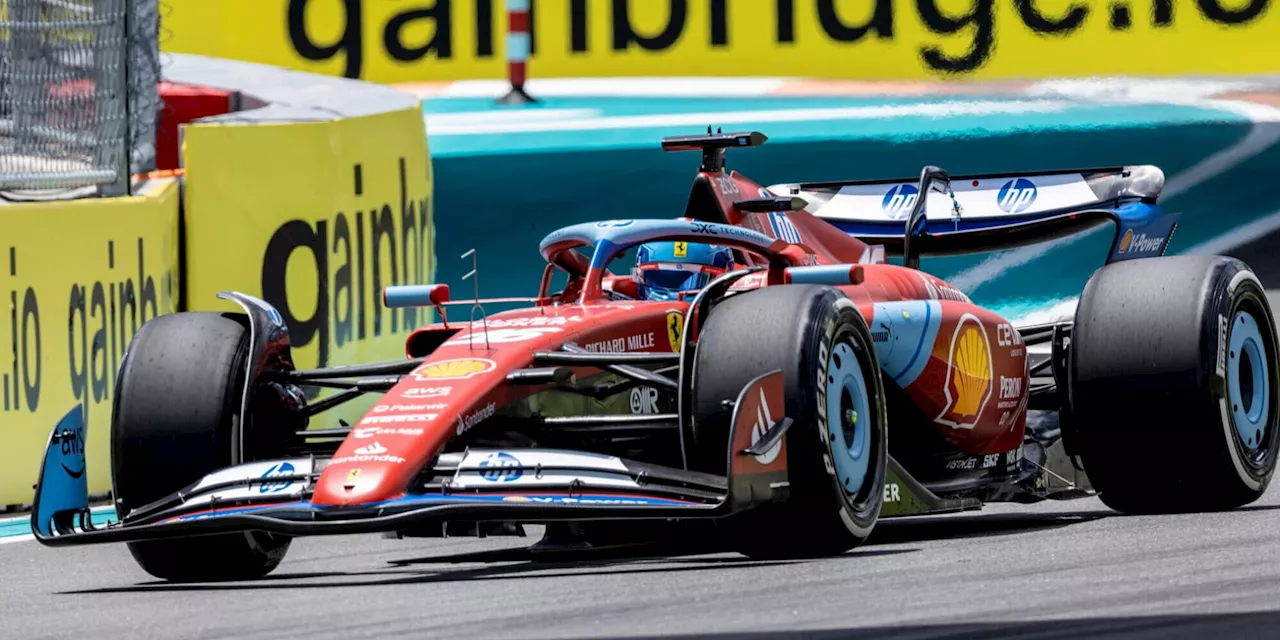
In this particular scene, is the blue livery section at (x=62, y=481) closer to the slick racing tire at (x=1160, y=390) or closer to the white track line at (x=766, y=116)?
the slick racing tire at (x=1160, y=390)

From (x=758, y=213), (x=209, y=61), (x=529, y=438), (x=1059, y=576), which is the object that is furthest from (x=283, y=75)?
(x=1059, y=576)

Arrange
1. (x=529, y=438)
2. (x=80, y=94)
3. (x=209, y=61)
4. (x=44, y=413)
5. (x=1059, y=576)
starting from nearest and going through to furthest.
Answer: (x=1059, y=576) → (x=529, y=438) → (x=44, y=413) → (x=80, y=94) → (x=209, y=61)

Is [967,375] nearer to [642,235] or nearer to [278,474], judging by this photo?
[642,235]

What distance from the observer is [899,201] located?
9922 millimetres

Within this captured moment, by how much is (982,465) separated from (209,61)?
853 centimetres

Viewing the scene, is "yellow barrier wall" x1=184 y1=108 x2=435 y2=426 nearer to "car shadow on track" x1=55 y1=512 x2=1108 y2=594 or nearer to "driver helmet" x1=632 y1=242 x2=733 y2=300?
"driver helmet" x1=632 y1=242 x2=733 y2=300

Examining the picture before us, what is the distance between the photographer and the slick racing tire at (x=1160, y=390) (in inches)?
324

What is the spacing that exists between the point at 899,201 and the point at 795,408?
3.21m

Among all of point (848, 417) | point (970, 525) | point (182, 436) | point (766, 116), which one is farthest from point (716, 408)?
point (766, 116)

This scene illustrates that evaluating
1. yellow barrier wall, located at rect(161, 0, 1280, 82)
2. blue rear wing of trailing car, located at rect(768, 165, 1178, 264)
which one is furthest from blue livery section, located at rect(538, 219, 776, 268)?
yellow barrier wall, located at rect(161, 0, 1280, 82)

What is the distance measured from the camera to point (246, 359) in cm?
769

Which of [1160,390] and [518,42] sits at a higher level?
[518,42]

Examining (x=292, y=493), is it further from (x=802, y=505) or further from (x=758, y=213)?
(x=758, y=213)

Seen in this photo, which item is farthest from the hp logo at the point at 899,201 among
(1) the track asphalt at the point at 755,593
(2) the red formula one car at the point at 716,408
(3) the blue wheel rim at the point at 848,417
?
(3) the blue wheel rim at the point at 848,417
